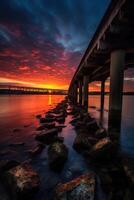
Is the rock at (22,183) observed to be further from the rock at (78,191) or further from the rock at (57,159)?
the rock at (57,159)

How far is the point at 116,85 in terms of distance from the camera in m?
6.73

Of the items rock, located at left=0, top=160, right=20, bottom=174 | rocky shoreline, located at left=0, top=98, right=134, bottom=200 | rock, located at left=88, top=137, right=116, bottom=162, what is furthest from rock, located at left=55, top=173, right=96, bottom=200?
rock, located at left=0, top=160, right=20, bottom=174

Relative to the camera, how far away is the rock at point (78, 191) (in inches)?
92.4

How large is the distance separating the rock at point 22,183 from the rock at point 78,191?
0.60 metres

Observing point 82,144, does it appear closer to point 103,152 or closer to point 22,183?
point 103,152

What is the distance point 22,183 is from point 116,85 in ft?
19.7

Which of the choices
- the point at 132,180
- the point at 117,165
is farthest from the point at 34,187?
the point at 117,165

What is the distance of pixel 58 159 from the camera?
396 cm

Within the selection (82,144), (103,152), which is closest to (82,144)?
(82,144)

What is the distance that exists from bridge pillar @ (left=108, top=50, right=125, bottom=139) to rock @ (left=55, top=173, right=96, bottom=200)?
4.54 m

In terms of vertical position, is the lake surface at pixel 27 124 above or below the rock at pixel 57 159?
below

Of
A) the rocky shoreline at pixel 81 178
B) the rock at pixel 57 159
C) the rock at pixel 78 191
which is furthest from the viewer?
the rock at pixel 57 159

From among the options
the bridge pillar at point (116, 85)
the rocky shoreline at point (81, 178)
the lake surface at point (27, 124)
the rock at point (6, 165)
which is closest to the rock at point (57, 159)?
the rocky shoreline at point (81, 178)

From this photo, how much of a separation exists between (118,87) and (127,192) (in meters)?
5.15
